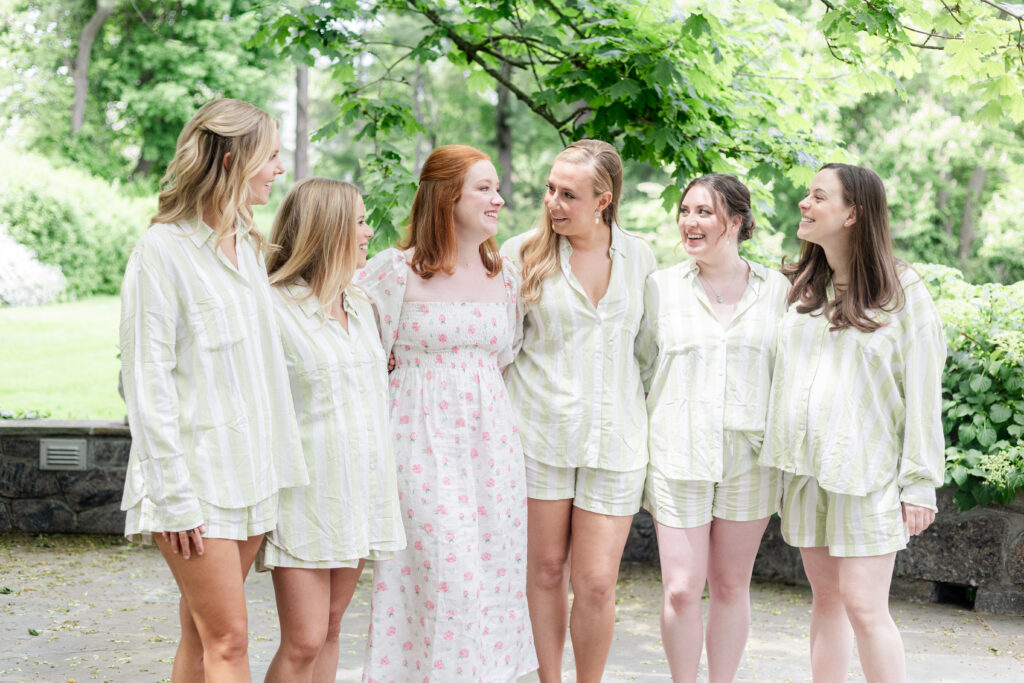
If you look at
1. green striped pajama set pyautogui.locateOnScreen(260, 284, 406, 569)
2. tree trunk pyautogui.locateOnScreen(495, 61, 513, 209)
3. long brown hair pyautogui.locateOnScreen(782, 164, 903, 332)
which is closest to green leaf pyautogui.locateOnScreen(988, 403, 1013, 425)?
long brown hair pyautogui.locateOnScreen(782, 164, 903, 332)

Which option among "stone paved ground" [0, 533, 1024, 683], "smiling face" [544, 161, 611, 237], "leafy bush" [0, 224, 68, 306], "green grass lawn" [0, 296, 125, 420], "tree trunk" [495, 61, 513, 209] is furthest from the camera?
"tree trunk" [495, 61, 513, 209]

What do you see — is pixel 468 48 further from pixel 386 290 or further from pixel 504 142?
pixel 504 142

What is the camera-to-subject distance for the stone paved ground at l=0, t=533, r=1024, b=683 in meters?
4.03

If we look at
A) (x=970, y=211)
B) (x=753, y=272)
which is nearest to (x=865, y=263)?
(x=753, y=272)

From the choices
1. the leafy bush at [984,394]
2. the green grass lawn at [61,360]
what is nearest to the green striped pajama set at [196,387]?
the leafy bush at [984,394]

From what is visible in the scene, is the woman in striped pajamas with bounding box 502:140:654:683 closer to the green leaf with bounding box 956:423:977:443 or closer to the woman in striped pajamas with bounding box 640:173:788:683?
the woman in striped pajamas with bounding box 640:173:788:683

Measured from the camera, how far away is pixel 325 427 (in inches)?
107

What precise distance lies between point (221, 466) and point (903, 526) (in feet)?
6.59

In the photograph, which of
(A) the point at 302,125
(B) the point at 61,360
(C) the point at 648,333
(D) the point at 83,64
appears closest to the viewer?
(C) the point at 648,333

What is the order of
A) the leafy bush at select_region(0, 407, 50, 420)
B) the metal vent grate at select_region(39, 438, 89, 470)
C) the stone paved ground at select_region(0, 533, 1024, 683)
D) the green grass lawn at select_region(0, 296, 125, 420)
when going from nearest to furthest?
the stone paved ground at select_region(0, 533, 1024, 683), the metal vent grate at select_region(39, 438, 89, 470), the leafy bush at select_region(0, 407, 50, 420), the green grass lawn at select_region(0, 296, 125, 420)

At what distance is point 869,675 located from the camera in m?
3.12

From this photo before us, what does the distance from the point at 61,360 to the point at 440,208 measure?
29.6ft

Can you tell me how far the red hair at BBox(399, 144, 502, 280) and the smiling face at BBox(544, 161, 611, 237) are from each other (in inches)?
10.7

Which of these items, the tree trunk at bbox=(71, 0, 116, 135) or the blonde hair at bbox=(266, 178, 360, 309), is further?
the tree trunk at bbox=(71, 0, 116, 135)
